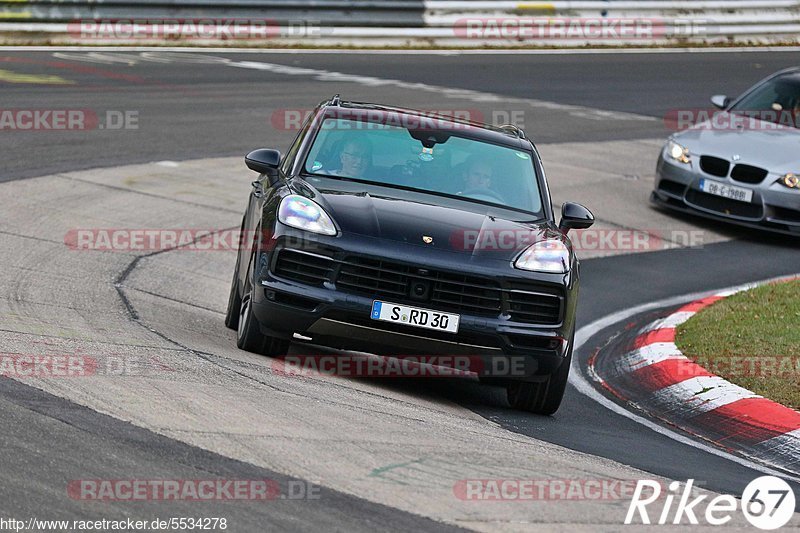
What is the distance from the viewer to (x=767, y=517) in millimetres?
5527

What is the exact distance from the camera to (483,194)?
8.33 meters

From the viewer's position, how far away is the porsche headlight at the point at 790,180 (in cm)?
1405

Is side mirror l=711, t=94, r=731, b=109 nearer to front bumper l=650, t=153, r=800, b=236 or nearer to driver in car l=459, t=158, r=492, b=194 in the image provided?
front bumper l=650, t=153, r=800, b=236

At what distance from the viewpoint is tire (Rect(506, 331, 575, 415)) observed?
7.49 metres

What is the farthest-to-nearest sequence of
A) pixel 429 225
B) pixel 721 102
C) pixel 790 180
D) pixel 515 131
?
pixel 721 102
pixel 790 180
pixel 515 131
pixel 429 225

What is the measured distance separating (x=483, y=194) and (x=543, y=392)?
4.65ft

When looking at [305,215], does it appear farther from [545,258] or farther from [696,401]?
[696,401]

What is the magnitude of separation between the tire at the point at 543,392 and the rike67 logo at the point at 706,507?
1.54 m

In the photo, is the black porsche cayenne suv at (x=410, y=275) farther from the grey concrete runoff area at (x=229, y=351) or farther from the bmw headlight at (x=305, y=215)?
the grey concrete runoff area at (x=229, y=351)

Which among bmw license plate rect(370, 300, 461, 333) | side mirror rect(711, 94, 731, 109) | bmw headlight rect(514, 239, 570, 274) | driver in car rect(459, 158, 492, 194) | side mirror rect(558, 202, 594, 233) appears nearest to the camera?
bmw license plate rect(370, 300, 461, 333)

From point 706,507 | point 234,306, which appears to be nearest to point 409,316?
point 234,306

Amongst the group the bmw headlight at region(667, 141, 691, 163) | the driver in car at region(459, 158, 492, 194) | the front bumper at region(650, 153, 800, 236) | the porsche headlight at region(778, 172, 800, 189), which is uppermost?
the driver in car at region(459, 158, 492, 194)

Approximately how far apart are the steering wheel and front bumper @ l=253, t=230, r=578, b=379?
A: 106cm

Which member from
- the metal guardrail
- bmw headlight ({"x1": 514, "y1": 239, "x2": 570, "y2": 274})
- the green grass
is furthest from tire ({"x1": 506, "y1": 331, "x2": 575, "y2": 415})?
the metal guardrail
